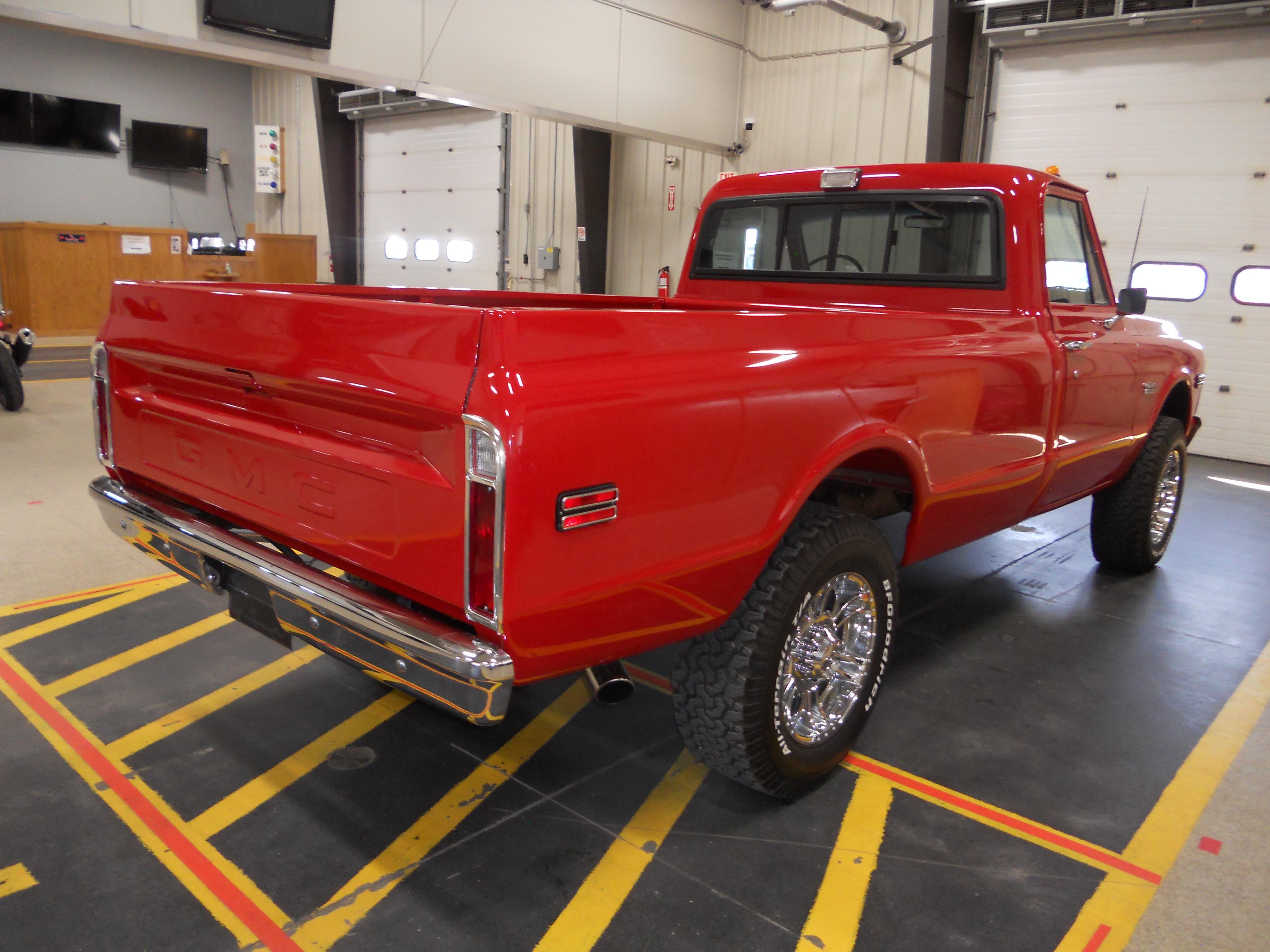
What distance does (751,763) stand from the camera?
7.36 feet

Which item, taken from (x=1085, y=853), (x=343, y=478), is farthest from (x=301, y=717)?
(x=1085, y=853)

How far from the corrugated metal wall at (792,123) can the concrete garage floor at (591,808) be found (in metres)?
6.74

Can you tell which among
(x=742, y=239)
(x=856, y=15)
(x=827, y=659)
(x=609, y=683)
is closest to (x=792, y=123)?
(x=856, y=15)

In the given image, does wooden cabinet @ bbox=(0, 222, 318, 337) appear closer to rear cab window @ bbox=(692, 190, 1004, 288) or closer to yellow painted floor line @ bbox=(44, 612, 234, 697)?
yellow painted floor line @ bbox=(44, 612, 234, 697)

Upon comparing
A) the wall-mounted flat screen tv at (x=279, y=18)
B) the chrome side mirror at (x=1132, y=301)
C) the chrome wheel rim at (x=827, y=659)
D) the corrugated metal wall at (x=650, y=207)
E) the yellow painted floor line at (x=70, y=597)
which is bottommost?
the yellow painted floor line at (x=70, y=597)

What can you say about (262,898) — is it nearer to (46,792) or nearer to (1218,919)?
(46,792)

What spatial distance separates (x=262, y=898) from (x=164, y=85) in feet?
60.9

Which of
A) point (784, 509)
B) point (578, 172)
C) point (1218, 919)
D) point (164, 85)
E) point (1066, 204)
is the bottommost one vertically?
point (1218, 919)

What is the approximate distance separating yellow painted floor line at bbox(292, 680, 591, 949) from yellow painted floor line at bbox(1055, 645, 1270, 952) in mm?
1395

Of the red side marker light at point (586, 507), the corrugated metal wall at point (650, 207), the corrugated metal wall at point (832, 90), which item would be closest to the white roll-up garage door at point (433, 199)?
the corrugated metal wall at point (650, 207)

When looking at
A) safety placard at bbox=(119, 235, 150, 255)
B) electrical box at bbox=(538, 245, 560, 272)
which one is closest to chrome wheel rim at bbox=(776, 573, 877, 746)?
electrical box at bbox=(538, 245, 560, 272)

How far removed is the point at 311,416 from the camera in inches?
76.9

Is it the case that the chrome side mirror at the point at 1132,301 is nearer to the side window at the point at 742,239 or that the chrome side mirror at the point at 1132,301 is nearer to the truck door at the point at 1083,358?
the truck door at the point at 1083,358

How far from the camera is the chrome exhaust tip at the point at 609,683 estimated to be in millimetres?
2027
